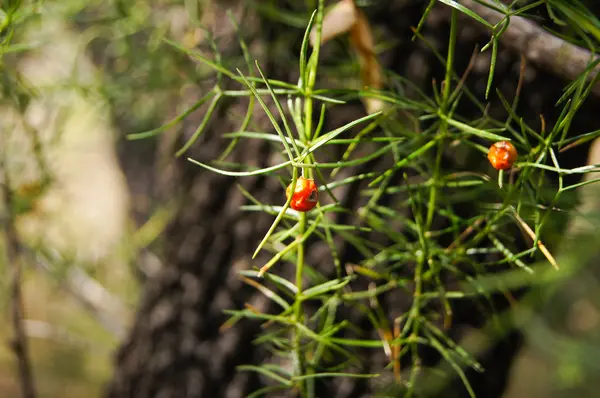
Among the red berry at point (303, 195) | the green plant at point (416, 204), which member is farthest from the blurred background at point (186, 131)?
the red berry at point (303, 195)

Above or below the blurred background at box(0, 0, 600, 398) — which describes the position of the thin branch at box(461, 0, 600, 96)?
above

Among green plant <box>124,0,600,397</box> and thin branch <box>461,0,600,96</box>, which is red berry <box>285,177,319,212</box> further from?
thin branch <box>461,0,600,96</box>

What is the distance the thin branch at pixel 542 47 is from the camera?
0.41 m

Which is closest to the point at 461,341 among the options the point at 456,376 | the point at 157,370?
the point at 456,376

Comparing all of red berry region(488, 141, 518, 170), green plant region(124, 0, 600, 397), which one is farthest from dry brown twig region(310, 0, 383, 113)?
red berry region(488, 141, 518, 170)

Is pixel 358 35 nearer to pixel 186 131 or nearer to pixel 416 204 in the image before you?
pixel 416 204

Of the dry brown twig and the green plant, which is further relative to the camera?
the dry brown twig

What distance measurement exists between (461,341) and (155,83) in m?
0.47

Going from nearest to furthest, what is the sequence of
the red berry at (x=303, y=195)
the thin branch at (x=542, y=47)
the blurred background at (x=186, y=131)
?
the red berry at (x=303, y=195), the thin branch at (x=542, y=47), the blurred background at (x=186, y=131)

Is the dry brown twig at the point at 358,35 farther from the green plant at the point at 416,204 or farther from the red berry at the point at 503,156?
the red berry at the point at 503,156

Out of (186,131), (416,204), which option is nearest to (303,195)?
(416,204)

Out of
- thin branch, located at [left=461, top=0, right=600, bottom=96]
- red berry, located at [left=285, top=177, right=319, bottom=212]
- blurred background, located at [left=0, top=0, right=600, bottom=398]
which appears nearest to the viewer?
red berry, located at [left=285, top=177, right=319, bottom=212]

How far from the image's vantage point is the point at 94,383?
52.1 inches

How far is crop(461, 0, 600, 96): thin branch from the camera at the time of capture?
1.34 ft
